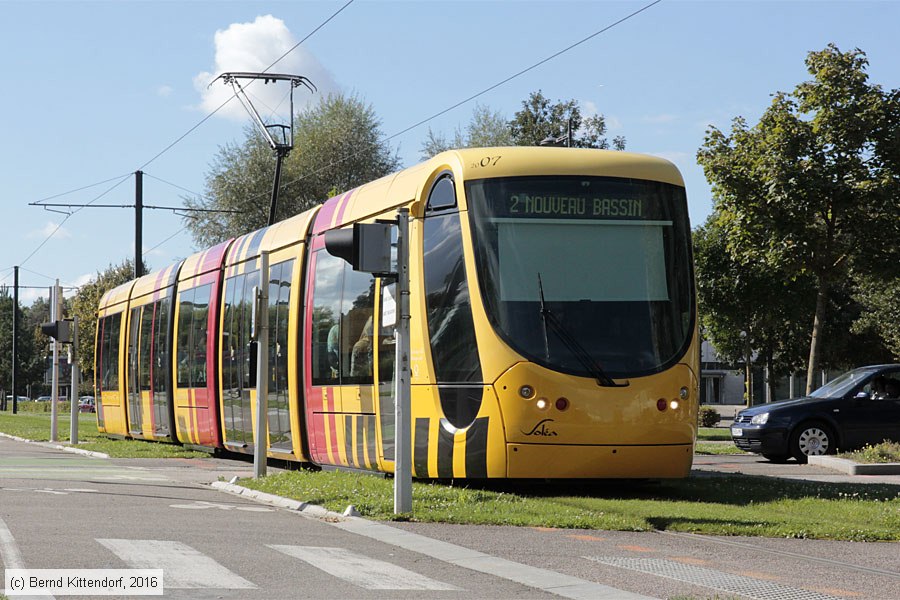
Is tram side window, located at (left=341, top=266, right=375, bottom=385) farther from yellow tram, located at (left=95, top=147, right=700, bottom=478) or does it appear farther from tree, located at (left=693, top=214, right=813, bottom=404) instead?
tree, located at (left=693, top=214, right=813, bottom=404)

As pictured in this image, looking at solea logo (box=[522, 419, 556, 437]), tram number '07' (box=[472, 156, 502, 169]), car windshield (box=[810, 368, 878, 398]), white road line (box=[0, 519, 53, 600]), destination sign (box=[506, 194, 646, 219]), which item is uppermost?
tram number '07' (box=[472, 156, 502, 169])

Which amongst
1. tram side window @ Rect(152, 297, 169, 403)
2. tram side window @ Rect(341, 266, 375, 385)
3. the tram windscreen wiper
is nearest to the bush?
tram side window @ Rect(152, 297, 169, 403)

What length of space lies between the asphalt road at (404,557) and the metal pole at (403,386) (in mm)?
504

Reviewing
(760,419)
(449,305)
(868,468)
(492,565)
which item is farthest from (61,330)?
(492,565)

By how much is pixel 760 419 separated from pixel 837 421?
4.04ft

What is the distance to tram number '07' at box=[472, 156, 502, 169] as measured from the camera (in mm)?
13672

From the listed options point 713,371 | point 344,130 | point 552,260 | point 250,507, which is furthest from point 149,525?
point 713,371

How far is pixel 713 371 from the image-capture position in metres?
97.8

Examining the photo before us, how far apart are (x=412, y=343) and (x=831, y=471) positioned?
857 cm

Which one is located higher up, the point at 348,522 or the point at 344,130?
the point at 344,130

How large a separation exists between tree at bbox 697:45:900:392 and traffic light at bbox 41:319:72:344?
14.0 m

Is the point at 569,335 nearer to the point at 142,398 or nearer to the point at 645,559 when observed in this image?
the point at 645,559

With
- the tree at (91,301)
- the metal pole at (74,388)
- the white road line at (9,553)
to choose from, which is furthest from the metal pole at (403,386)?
the tree at (91,301)

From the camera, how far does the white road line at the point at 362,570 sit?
26.1ft
